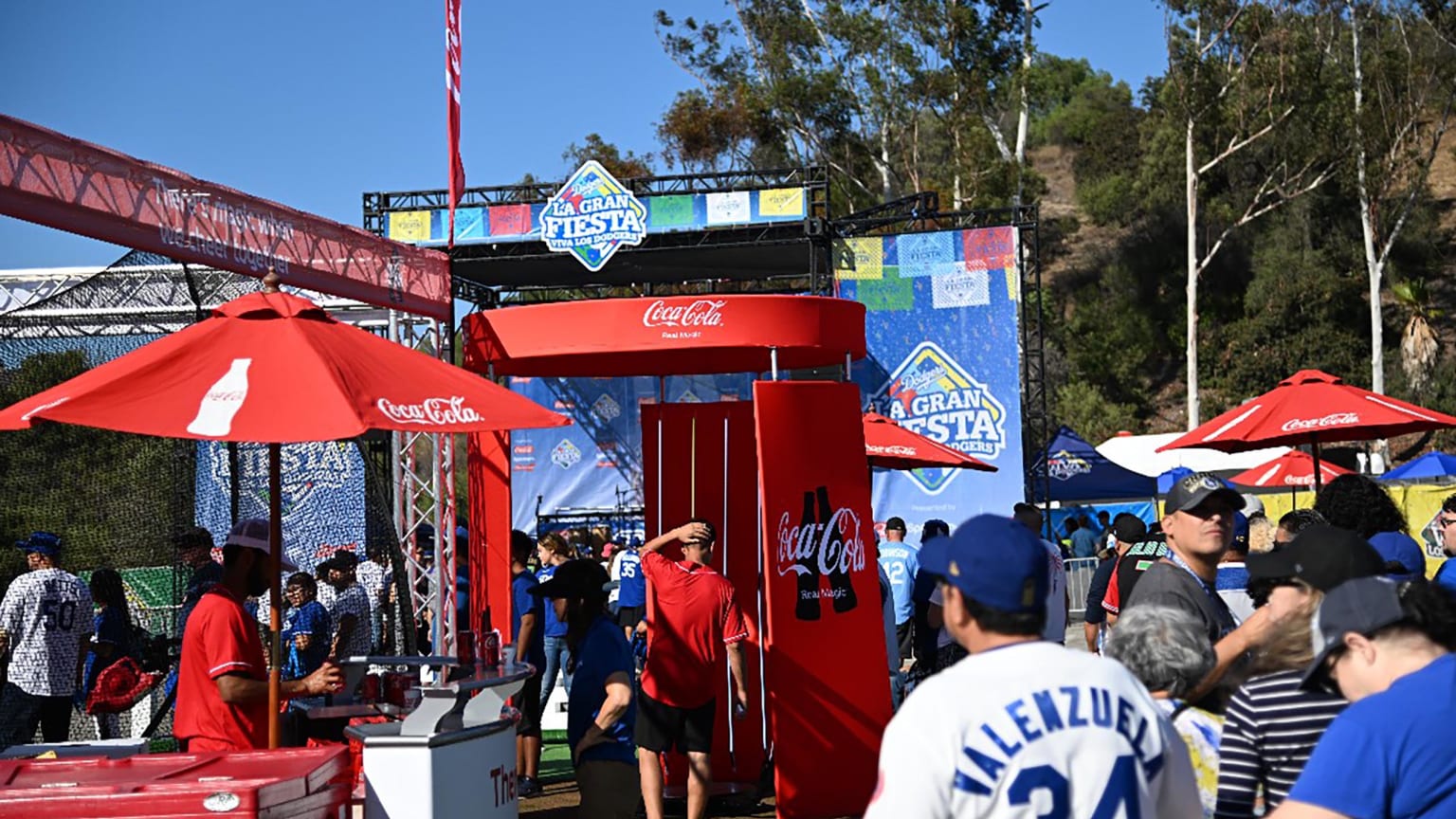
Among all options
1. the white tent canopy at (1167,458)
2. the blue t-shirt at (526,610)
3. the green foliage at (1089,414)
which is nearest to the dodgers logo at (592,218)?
the white tent canopy at (1167,458)

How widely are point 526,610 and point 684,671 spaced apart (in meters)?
2.93

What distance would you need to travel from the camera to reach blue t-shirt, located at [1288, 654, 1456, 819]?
257 cm

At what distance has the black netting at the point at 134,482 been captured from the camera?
34.1ft

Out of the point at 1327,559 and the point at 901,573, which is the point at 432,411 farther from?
the point at 901,573

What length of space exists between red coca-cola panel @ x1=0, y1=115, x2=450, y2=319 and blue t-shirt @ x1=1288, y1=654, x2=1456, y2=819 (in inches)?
234

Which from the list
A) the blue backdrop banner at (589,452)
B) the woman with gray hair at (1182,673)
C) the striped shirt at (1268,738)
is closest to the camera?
the striped shirt at (1268,738)

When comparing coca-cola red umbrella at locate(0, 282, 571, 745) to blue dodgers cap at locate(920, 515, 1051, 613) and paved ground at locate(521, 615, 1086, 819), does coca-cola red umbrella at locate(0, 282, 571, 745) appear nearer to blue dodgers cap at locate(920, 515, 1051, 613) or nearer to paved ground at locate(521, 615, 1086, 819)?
blue dodgers cap at locate(920, 515, 1051, 613)

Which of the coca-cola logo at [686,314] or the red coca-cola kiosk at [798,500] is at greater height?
the coca-cola logo at [686,314]

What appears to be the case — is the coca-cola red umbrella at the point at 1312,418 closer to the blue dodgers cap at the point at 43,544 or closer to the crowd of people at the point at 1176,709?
the crowd of people at the point at 1176,709

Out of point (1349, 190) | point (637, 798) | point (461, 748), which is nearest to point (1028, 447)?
point (637, 798)

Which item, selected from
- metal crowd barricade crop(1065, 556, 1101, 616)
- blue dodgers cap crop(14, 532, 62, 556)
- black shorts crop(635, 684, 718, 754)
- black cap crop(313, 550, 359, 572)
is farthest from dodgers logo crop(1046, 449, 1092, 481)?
blue dodgers cap crop(14, 532, 62, 556)

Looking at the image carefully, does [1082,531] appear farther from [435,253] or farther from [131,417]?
[131,417]

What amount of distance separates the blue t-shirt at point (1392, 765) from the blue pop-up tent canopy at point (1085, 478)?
69.7ft

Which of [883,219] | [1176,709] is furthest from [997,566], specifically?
[883,219]
